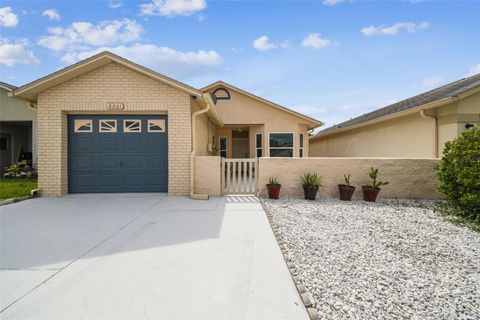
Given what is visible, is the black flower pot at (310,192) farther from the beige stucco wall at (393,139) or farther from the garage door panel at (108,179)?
the garage door panel at (108,179)

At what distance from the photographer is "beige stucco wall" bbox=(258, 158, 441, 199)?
7.47 meters

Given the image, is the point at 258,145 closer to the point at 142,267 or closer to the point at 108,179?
the point at 108,179

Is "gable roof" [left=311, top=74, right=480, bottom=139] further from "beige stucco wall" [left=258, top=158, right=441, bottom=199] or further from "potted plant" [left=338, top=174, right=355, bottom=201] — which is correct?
"potted plant" [left=338, top=174, right=355, bottom=201]

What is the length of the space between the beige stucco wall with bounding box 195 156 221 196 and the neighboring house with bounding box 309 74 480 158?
25.3 feet

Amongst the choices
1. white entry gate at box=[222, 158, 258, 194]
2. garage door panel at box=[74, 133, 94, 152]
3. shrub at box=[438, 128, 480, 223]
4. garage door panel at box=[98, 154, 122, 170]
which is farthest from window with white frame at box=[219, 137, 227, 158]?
shrub at box=[438, 128, 480, 223]

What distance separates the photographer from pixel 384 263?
3189mm

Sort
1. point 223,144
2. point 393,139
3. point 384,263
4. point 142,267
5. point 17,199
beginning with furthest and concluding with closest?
point 223,144 → point 393,139 → point 17,199 → point 384,263 → point 142,267

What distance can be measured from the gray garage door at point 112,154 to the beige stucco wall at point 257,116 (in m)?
6.16

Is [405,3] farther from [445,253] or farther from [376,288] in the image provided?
[376,288]

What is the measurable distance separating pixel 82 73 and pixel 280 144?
9477mm

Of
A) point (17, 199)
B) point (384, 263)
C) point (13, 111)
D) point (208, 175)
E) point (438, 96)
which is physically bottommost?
point (384, 263)

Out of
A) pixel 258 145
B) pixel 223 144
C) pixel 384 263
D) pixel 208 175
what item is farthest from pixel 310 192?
pixel 223 144

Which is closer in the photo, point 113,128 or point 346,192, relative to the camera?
point 346,192

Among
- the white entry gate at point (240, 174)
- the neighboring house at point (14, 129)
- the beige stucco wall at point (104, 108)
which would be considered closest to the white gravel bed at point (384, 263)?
the white entry gate at point (240, 174)
